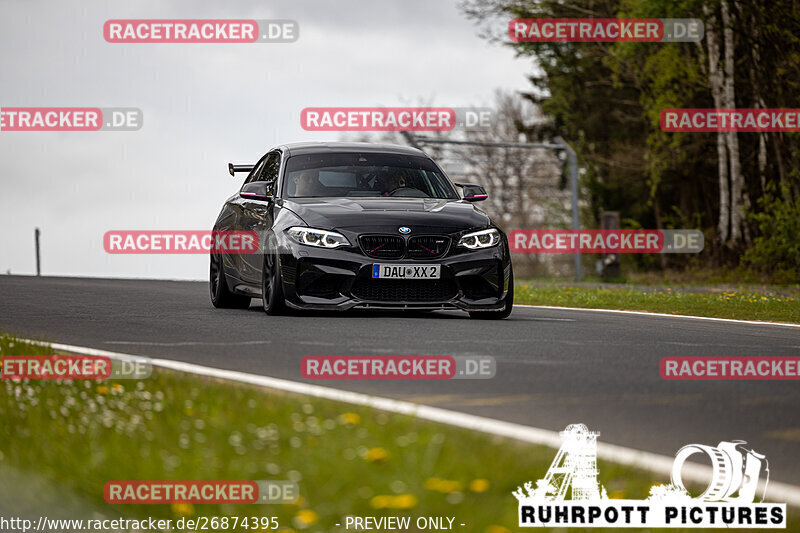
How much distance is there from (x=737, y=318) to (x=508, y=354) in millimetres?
7070

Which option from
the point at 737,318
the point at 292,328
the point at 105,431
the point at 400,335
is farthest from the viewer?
the point at 737,318

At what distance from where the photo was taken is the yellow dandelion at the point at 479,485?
4578 mm

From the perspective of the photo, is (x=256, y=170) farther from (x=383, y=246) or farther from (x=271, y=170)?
(x=383, y=246)

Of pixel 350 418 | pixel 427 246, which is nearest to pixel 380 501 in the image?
pixel 350 418

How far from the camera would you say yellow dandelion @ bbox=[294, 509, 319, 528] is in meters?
4.22

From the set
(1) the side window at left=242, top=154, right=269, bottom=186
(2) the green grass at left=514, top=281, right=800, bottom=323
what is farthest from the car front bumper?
(2) the green grass at left=514, top=281, right=800, bottom=323

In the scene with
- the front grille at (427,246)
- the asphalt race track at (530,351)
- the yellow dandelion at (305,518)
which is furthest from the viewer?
the front grille at (427,246)

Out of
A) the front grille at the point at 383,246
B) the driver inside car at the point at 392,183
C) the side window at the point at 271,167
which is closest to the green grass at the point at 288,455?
the front grille at the point at 383,246

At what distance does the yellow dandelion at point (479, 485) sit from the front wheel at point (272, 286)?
7854 millimetres

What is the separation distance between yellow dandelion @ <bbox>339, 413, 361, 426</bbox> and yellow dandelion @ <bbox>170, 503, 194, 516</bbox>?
1.42 meters

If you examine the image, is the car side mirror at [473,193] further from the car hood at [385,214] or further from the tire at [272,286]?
the tire at [272,286]

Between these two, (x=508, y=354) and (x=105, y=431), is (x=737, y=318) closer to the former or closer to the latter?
(x=508, y=354)

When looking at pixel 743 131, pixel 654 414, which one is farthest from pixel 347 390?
pixel 743 131

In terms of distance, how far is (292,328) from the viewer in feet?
36.5
